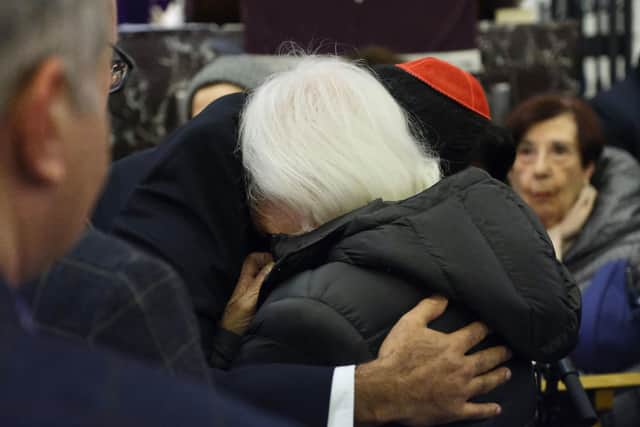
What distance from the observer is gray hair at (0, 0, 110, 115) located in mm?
649

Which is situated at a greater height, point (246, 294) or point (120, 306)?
point (120, 306)

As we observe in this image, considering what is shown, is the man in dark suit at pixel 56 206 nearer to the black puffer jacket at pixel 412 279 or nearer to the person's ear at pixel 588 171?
the black puffer jacket at pixel 412 279

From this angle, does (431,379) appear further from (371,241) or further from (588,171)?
(588,171)

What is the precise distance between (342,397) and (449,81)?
0.63 meters

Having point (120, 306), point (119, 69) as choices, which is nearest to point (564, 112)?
point (119, 69)

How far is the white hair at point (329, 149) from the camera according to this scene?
1598mm

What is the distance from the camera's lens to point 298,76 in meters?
1.72

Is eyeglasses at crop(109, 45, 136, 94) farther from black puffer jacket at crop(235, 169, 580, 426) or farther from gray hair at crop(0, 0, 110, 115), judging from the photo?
gray hair at crop(0, 0, 110, 115)

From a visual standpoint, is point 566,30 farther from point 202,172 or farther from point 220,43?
point 202,172

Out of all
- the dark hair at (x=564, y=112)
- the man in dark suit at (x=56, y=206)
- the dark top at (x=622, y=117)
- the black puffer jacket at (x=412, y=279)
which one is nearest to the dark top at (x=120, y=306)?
the man in dark suit at (x=56, y=206)

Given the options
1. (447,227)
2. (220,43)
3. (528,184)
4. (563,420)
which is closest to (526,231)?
(447,227)

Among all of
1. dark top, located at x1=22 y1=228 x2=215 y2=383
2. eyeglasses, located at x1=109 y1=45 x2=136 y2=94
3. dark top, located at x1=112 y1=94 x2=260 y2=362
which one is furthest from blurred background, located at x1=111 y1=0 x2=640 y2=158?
dark top, located at x1=22 y1=228 x2=215 y2=383

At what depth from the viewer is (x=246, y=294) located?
1717 mm

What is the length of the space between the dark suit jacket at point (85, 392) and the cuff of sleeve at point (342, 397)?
924 millimetres
